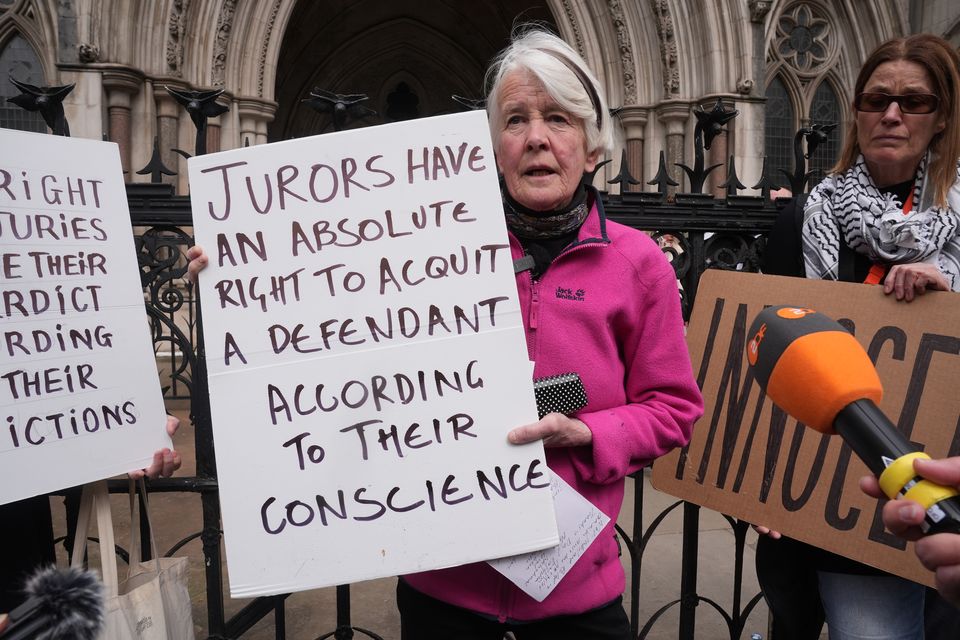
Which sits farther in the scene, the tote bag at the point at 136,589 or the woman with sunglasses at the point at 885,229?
the woman with sunglasses at the point at 885,229

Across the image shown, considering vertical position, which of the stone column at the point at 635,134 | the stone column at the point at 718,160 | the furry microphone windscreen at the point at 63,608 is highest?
the stone column at the point at 635,134

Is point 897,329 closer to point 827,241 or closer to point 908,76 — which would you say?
point 827,241

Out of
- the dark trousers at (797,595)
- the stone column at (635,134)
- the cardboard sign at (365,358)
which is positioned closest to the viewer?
the cardboard sign at (365,358)

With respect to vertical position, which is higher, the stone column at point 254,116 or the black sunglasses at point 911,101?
the stone column at point 254,116

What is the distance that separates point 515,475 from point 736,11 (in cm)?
973

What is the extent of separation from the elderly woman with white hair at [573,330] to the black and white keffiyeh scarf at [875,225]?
2.08ft

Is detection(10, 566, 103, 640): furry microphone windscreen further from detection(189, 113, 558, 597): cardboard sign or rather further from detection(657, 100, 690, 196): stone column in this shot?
detection(657, 100, 690, 196): stone column

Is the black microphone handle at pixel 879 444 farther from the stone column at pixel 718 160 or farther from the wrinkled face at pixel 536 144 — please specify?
the stone column at pixel 718 160

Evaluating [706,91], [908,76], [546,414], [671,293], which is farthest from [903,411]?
[706,91]

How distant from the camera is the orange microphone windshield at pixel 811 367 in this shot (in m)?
0.84

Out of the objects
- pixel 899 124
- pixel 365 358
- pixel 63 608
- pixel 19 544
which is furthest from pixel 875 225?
pixel 19 544

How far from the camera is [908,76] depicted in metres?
1.55

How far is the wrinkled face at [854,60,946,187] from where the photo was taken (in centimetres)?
155

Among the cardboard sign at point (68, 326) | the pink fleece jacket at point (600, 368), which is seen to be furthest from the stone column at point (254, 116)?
the pink fleece jacket at point (600, 368)
